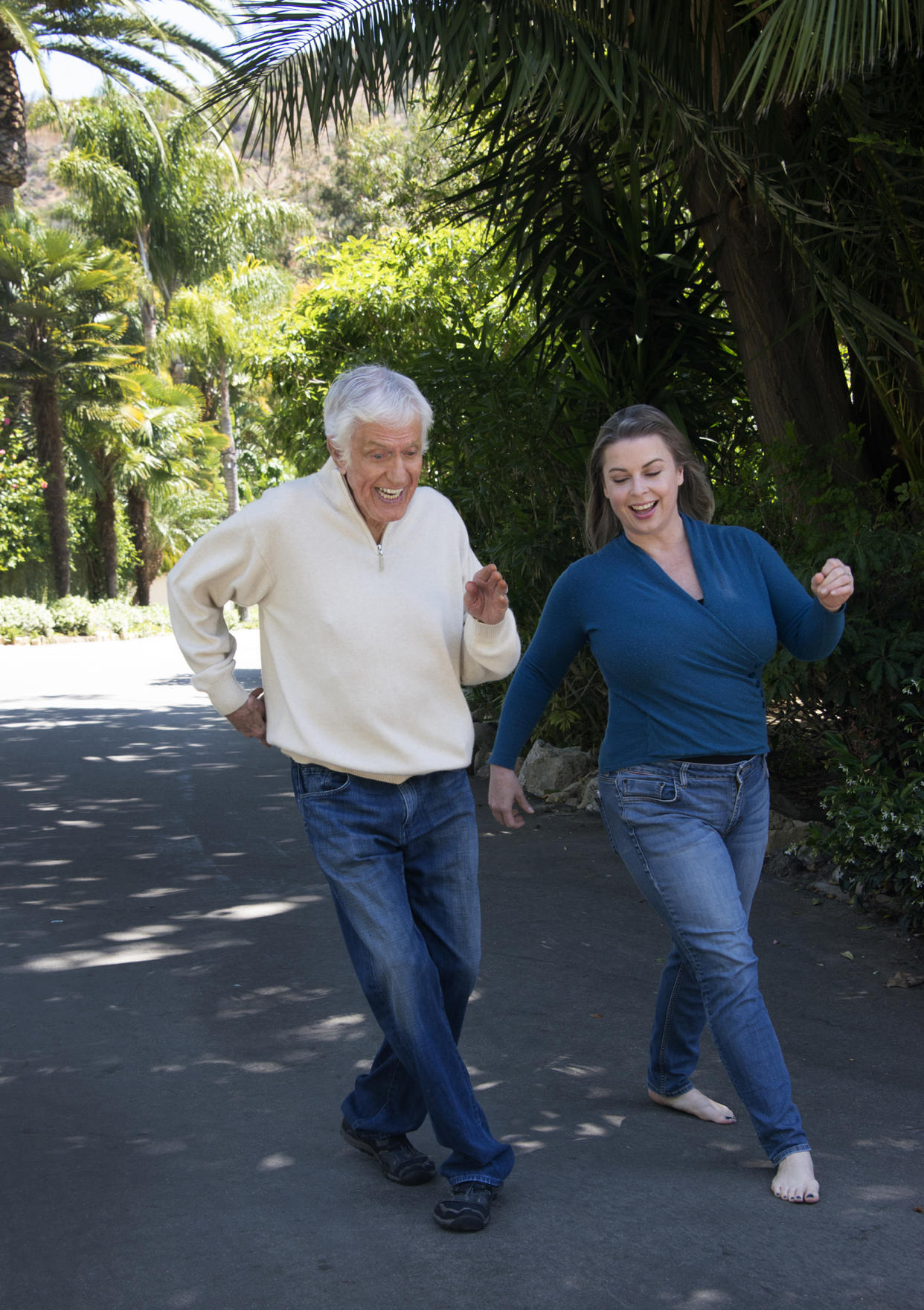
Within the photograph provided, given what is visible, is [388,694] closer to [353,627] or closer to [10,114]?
[353,627]

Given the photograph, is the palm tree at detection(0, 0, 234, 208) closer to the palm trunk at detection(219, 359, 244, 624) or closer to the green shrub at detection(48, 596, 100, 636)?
the green shrub at detection(48, 596, 100, 636)

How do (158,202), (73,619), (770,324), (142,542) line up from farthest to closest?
(158,202) < (142,542) < (73,619) < (770,324)

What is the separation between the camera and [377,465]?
3.01m

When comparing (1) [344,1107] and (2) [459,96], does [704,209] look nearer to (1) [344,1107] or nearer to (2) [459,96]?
(2) [459,96]

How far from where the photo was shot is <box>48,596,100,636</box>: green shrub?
100 ft

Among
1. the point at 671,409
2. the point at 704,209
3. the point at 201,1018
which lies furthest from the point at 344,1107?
the point at 704,209

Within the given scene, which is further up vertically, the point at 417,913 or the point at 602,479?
the point at 602,479

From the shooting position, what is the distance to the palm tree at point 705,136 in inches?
230

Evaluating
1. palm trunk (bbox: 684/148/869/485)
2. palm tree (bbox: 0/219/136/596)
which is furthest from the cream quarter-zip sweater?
palm tree (bbox: 0/219/136/596)

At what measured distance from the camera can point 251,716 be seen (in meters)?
3.31

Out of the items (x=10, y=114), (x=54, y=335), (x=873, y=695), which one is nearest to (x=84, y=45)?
(x=10, y=114)

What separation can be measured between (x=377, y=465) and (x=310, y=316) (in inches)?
421

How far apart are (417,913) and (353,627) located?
0.73 meters

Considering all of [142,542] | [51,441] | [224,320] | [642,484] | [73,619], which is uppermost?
[224,320]
